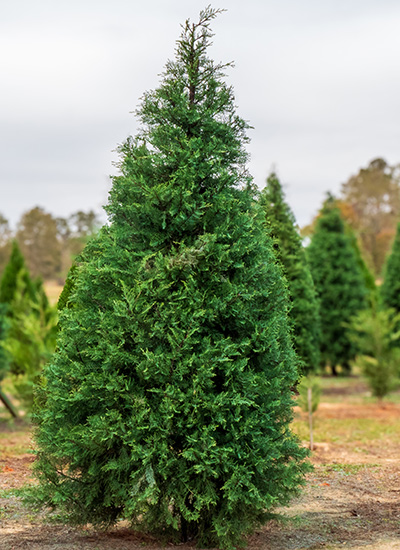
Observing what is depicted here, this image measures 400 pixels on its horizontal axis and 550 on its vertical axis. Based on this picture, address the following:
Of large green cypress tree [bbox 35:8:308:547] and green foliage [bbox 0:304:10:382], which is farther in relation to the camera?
green foliage [bbox 0:304:10:382]

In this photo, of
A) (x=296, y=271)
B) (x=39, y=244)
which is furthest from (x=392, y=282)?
(x=39, y=244)

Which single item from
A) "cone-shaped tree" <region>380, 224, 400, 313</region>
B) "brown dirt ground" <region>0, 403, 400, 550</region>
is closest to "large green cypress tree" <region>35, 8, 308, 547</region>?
"brown dirt ground" <region>0, 403, 400, 550</region>

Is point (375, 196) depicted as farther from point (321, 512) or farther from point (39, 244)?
point (321, 512)

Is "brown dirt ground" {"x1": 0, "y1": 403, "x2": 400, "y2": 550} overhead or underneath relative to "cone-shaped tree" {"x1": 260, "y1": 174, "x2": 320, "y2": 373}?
underneath

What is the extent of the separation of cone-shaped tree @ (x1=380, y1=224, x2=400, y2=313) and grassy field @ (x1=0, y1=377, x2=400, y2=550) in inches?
574

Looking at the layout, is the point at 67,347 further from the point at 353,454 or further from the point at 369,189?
the point at 369,189

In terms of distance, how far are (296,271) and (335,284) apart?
41.4ft

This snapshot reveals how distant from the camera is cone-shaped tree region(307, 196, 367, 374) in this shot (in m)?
26.2

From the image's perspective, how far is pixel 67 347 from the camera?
5910mm

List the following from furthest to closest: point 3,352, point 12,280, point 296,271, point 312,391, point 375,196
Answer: point 375,196
point 12,280
point 3,352
point 296,271
point 312,391

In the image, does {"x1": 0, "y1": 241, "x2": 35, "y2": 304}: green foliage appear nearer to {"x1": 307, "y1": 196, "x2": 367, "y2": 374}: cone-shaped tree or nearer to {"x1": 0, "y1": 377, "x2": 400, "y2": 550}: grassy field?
{"x1": 307, "y1": 196, "x2": 367, "y2": 374}: cone-shaped tree

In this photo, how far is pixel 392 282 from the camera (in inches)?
1078

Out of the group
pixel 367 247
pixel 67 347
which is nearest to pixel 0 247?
pixel 367 247

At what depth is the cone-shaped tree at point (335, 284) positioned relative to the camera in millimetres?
26250
